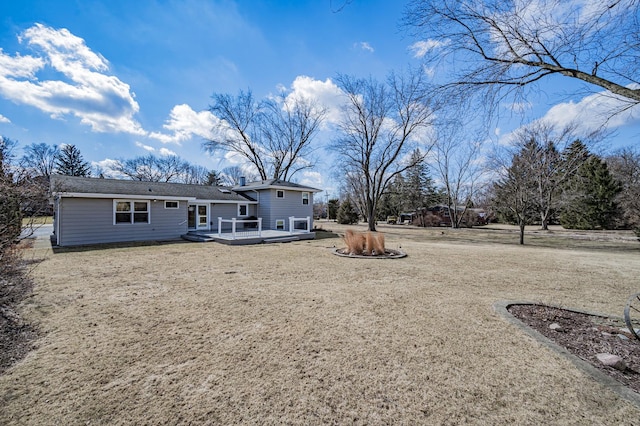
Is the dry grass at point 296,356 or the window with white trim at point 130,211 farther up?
the window with white trim at point 130,211

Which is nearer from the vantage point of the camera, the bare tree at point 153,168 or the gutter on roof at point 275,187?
the gutter on roof at point 275,187

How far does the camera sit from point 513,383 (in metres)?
2.37

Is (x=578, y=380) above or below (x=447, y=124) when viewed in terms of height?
below

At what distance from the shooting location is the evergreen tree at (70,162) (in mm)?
35969

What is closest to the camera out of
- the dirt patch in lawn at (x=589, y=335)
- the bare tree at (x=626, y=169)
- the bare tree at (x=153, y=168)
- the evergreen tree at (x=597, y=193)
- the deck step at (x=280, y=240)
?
the dirt patch in lawn at (x=589, y=335)

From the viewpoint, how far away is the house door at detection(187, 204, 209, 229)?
15.9 meters

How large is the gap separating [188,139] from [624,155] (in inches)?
1579

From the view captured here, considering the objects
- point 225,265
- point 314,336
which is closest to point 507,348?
point 314,336

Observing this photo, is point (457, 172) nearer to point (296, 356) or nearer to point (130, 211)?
point (130, 211)

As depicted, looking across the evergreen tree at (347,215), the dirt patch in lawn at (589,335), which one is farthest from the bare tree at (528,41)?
the evergreen tree at (347,215)

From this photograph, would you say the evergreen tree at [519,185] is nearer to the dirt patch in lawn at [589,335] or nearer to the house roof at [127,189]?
the dirt patch in lawn at [589,335]

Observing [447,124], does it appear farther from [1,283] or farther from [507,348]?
[1,283]

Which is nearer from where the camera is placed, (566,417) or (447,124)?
(566,417)

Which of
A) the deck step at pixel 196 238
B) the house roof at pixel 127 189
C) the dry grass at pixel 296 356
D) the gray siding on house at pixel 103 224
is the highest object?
the house roof at pixel 127 189
